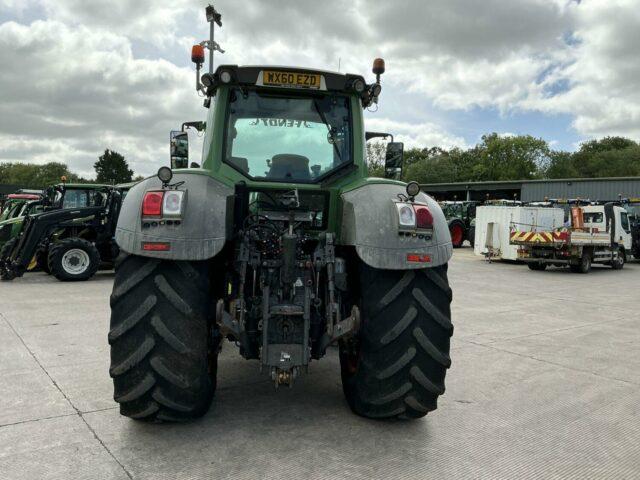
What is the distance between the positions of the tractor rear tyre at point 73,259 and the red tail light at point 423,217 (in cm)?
1024

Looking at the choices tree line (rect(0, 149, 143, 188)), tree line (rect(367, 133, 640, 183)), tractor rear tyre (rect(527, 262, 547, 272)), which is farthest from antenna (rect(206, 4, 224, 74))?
tree line (rect(0, 149, 143, 188))

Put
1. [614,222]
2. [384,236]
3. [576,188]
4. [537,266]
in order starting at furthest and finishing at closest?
[576,188] → [614,222] → [537,266] → [384,236]

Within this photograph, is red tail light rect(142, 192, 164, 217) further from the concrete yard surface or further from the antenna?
the antenna

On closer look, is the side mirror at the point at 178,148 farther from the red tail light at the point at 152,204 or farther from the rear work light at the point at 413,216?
the rear work light at the point at 413,216

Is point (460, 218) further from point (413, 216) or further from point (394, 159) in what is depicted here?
point (413, 216)

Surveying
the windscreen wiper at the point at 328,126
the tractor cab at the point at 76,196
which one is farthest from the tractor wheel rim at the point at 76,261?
the windscreen wiper at the point at 328,126

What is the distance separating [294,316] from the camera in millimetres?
3406

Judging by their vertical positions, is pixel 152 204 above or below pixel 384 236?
above

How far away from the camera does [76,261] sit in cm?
1192

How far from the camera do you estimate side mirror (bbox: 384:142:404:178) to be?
198 inches

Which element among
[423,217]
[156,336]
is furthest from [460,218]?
[156,336]

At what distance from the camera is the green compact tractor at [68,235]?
1144 cm

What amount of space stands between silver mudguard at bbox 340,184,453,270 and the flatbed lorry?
1432 centimetres

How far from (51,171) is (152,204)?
13064cm
